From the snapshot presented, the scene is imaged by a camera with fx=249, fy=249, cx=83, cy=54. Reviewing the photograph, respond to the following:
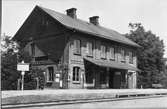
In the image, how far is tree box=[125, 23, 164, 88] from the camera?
44.5m

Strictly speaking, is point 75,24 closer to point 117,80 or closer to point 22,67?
point 117,80

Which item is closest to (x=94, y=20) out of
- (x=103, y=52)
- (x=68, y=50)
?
(x=103, y=52)

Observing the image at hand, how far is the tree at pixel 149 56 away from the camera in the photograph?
44.5 metres

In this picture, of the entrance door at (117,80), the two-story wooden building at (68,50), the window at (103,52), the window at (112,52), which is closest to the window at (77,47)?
the two-story wooden building at (68,50)

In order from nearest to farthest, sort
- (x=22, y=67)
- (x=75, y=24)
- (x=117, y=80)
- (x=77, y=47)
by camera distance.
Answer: (x=22, y=67)
(x=77, y=47)
(x=75, y=24)
(x=117, y=80)

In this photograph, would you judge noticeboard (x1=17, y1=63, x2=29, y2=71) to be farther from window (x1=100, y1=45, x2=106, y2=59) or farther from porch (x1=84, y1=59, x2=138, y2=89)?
window (x1=100, y1=45, x2=106, y2=59)

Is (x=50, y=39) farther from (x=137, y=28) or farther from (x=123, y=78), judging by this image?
(x=137, y=28)

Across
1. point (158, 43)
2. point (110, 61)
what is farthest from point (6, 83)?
point (158, 43)

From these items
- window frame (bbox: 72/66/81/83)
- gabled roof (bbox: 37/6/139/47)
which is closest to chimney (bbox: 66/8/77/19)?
gabled roof (bbox: 37/6/139/47)

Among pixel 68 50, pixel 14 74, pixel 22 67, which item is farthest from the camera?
pixel 68 50

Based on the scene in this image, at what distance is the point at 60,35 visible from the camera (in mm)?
24812

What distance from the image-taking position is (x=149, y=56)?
148 ft

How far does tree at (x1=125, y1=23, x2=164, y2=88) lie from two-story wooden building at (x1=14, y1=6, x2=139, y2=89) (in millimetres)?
14923

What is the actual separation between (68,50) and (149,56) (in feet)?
82.6
